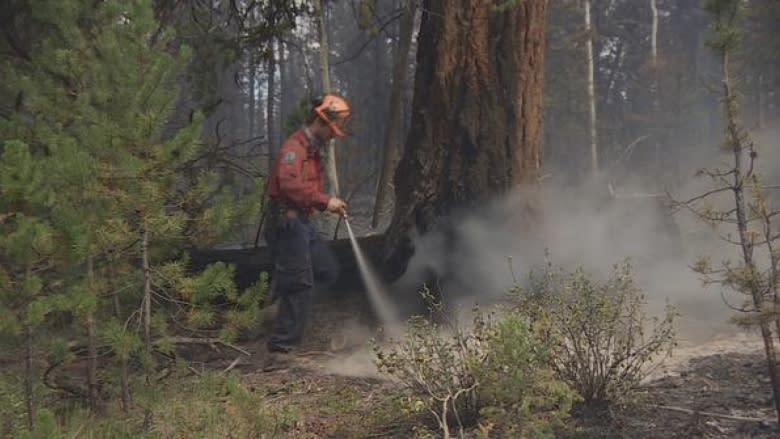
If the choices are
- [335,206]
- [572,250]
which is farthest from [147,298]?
[572,250]

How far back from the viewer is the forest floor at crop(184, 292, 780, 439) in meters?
3.37

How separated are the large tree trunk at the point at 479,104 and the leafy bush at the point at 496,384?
7.98 ft

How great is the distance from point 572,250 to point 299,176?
8.80ft

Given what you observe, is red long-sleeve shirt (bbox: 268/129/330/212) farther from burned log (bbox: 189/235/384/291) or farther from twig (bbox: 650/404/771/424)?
twig (bbox: 650/404/771/424)

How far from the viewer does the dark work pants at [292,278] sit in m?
5.56

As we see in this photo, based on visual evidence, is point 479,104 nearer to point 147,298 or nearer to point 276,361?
point 276,361

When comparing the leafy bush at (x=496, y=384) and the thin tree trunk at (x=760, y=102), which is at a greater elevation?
the thin tree trunk at (x=760, y=102)

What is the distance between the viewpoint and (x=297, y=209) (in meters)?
5.57

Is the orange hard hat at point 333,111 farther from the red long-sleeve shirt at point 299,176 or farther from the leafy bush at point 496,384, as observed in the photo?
the leafy bush at point 496,384

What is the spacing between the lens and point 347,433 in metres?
3.79

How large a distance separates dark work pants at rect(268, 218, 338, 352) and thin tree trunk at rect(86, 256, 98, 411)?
72.4 inches

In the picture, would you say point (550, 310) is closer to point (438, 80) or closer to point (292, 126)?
point (438, 80)

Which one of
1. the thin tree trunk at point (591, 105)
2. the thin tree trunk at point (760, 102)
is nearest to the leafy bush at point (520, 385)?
the thin tree trunk at point (591, 105)

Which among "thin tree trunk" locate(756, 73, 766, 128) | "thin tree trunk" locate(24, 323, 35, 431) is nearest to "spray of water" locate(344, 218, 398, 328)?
"thin tree trunk" locate(24, 323, 35, 431)
